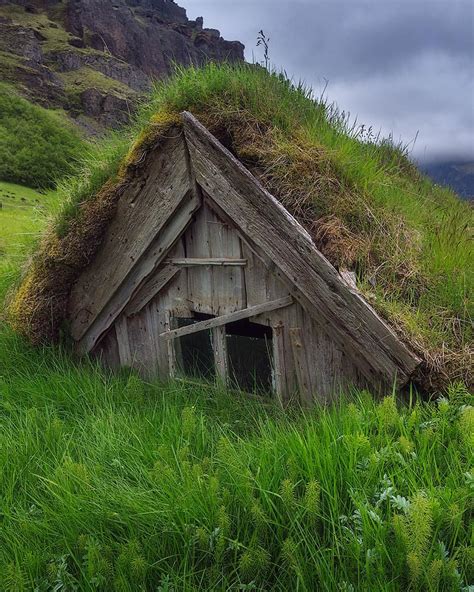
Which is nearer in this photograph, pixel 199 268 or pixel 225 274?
pixel 225 274

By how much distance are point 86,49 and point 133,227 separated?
12106 centimetres

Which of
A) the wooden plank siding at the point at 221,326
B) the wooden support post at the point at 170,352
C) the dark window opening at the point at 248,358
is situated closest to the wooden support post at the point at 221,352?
the wooden plank siding at the point at 221,326

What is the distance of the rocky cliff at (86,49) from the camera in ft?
238

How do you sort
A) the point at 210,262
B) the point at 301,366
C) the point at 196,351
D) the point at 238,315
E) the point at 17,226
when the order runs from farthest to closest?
the point at 17,226, the point at 196,351, the point at 210,262, the point at 238,315, the point at 301,366

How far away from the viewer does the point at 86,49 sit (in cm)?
10588

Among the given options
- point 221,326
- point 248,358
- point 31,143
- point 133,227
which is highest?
point 31,143

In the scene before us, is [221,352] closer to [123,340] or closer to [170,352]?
[170,352]

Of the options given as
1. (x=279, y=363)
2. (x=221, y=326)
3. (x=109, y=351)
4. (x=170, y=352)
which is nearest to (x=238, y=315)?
(x=221, y=326)

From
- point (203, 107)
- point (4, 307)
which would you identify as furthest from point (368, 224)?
point (4, 307)

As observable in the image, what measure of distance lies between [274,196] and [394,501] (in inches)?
104

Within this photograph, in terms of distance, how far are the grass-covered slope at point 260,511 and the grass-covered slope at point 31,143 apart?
2683cm

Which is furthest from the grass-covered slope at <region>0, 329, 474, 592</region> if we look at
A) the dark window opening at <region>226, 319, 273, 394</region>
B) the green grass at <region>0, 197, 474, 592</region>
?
the dark window opening at <region>226, 319, 273, 394</region>

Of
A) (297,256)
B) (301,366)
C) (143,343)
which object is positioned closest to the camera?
(297,256)

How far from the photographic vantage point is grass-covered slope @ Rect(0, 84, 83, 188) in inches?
1298
